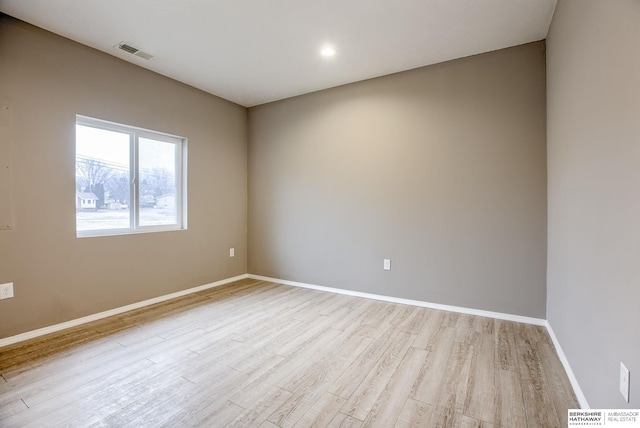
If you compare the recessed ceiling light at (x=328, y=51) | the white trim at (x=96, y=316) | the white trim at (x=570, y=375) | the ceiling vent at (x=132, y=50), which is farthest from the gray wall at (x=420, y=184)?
the ceiling vent at (x=132, y=50)

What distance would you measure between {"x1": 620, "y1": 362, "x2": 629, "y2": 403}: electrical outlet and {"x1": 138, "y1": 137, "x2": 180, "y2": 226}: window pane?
13.1ft

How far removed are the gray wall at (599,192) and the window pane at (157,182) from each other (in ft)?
13.0

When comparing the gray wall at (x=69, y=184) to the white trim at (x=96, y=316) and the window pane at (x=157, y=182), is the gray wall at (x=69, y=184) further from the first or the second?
the window pane at (x=157, y=182)

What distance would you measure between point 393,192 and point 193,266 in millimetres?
2734

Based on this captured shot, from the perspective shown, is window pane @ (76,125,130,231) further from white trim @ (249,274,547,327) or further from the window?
white trim @ (249,274,547,327)

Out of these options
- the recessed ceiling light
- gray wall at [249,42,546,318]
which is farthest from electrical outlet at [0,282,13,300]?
the recessed ceiling light

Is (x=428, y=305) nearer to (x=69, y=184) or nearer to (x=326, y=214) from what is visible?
(x=326, y=214)

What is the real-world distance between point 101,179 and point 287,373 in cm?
271

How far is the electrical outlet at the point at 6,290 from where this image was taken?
7.73ft

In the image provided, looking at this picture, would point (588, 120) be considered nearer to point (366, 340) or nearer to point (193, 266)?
point (366, 340)

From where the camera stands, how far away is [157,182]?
11.8 ft

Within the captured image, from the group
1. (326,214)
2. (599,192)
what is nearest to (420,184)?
(326,214)

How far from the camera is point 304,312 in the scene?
3.15 meters

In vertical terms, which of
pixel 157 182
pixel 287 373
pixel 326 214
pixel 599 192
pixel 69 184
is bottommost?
pixel 287 373
